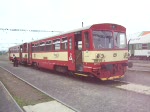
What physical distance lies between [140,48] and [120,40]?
2369 cm

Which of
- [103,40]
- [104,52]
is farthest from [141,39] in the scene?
[104,52]

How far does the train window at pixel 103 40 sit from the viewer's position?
1304cm

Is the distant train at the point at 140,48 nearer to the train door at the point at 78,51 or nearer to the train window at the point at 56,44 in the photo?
the train window at the point at 56,44

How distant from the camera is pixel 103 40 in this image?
1324 centimetres

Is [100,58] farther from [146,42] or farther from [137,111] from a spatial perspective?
[146,42]

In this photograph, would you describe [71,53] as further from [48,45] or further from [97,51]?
[48,45]

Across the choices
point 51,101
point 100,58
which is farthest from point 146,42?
point 51,101

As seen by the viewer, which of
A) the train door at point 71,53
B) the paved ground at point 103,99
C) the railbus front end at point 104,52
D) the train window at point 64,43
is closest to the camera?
the paved ground at point 103,99

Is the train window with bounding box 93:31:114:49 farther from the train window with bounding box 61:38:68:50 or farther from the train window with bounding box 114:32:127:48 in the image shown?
the train window with bounding box 61:38:68:50

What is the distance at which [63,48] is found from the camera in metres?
16.5

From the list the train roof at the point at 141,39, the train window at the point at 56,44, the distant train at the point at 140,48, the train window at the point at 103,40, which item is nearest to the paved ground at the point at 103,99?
the train window at the point at 103,40

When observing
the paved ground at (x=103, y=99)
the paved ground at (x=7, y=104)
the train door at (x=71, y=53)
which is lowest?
the paved ground at (x=7, y=104)

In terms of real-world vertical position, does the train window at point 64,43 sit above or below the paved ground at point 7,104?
above

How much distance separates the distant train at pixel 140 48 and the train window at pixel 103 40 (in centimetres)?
2276
